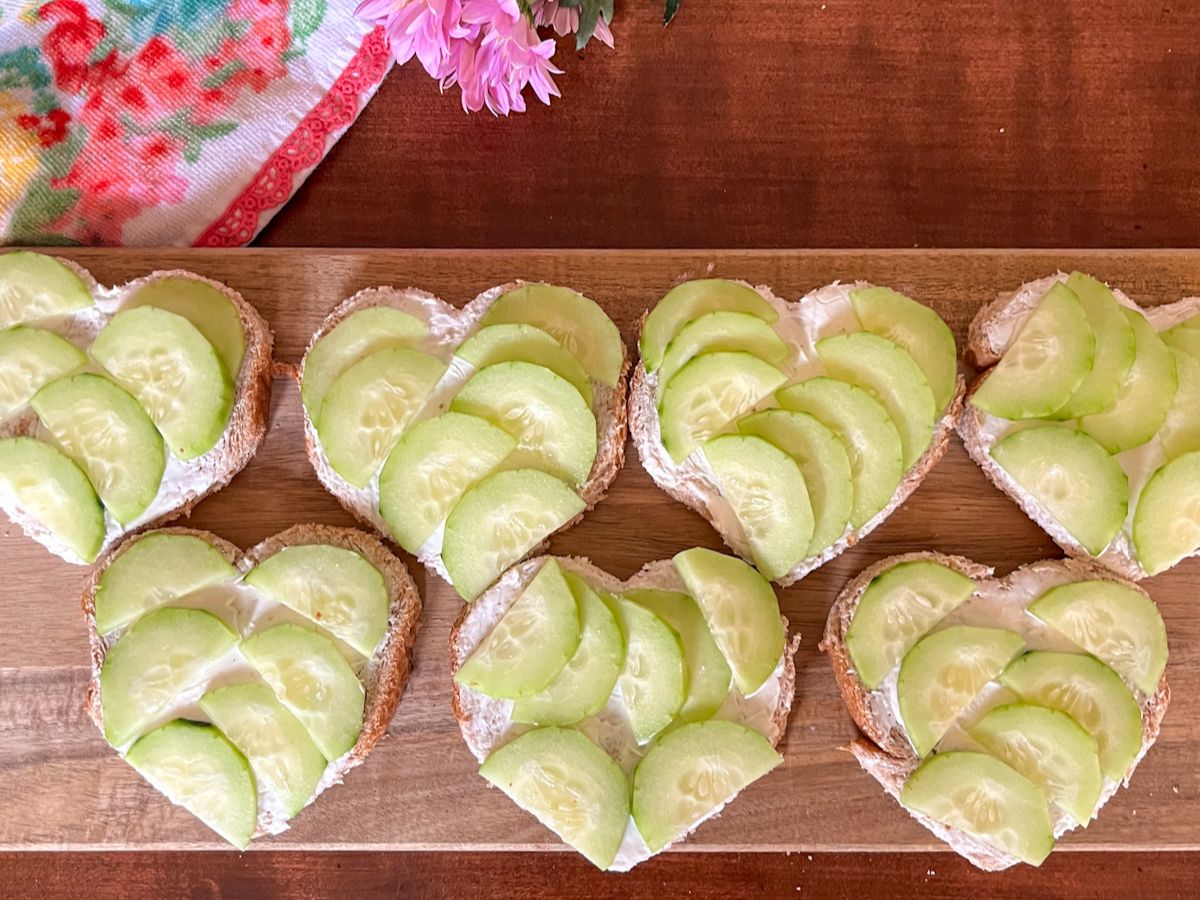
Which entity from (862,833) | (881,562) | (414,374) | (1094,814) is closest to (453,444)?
(414,374)

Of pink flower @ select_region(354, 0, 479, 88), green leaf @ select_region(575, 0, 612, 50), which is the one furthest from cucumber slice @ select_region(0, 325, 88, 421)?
green leaf @ select_region(575, 0, 612, 50)

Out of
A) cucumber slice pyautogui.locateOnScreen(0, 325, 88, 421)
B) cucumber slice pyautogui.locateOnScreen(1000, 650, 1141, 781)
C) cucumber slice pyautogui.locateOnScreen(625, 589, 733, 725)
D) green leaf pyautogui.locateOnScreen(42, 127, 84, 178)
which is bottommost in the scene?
cucumber slice pyautogui.locateOnScreen(1000, 650, 1141, 781)

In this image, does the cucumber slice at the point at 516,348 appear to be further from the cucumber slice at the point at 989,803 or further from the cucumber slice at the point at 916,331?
the cucumber slice at the point at 989,803

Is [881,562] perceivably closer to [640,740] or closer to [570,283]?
[640,740]

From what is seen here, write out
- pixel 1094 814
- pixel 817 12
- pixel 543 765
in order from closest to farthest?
pixel 543 765
pixel 1094 814
pixel 817 12

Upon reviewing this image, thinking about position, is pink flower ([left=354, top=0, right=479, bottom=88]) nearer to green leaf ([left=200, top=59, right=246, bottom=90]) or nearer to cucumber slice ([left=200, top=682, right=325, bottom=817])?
green leaf ([left=200, top=59, right=246, bottom=90])

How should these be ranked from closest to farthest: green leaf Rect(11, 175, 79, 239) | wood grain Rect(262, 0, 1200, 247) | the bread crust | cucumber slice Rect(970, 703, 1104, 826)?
cucumber slice Rect(970, 703, 1104, 826)
the bread crust
green leaf Rect(11, 175, 79, 239)
wood grain Rect(262, 0, 1200, 247)
